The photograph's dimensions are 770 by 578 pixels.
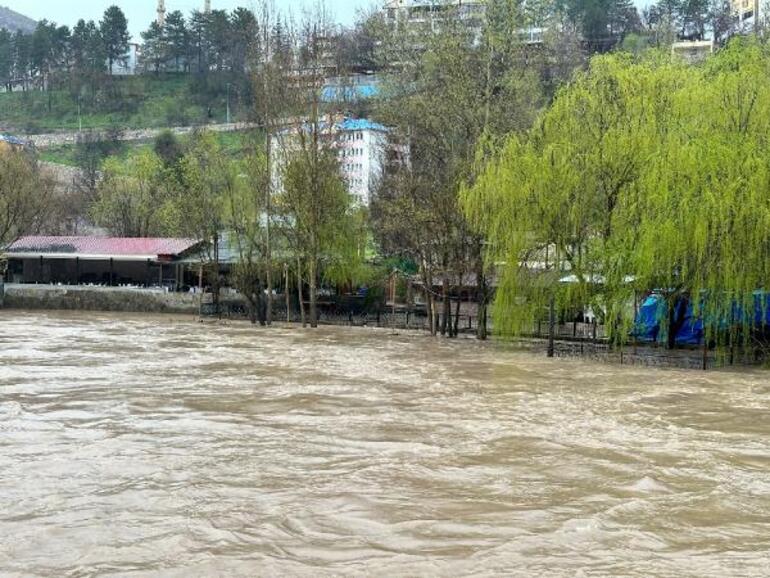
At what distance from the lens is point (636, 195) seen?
2267cm

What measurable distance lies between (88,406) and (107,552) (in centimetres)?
792

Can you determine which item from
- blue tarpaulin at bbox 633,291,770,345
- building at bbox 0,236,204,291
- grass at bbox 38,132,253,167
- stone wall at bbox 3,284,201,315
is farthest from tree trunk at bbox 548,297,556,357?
grass at bbox 38,132,253,167

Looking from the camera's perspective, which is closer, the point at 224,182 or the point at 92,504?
the point at 92,504

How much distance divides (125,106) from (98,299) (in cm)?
6587

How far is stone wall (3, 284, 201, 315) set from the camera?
4206 centimetres

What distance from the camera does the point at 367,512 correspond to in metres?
9.09

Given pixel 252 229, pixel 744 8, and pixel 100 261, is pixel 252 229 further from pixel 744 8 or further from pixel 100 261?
pixel 744 8

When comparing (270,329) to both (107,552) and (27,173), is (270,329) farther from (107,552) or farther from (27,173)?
(107,552)

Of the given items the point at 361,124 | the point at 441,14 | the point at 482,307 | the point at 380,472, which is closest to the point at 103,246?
the point at 441,14

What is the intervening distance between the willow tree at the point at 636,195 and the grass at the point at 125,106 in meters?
77.0

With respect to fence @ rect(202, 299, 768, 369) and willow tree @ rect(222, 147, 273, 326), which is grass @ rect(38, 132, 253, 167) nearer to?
willow tree @ rect(222, 147, 273, 326)

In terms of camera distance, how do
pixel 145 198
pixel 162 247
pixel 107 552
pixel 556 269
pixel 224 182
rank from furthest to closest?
pixel 145 198, pixel 162 247, pixel 224 182, pixel 556 269, pixel 107 552

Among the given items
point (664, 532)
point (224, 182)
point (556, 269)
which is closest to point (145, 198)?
point (224, 182)

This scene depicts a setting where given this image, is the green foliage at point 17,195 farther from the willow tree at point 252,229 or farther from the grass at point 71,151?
the grass at point 71,151
